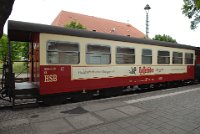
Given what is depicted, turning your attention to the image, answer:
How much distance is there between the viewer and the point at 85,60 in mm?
8484

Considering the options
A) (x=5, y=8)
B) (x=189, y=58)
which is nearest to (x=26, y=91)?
(x=5, y=8)

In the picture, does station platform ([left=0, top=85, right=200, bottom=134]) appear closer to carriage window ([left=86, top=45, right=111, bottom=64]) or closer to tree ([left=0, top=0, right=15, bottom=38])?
carriage window ([left=86, top=45, right=111, bottom=64])

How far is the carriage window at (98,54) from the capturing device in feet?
28.3

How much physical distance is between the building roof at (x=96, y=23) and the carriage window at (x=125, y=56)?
96.7ft

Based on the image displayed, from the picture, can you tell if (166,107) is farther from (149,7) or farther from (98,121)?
(149,7)

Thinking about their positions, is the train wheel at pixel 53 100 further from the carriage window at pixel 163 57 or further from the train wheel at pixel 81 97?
the carriage window at pixel 163 57

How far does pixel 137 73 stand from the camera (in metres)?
10.6

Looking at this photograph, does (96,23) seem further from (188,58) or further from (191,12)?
(188,58)

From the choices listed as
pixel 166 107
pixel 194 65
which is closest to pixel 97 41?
pixel 166 107

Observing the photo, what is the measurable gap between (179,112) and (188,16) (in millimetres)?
18528

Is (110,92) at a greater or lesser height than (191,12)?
lesser

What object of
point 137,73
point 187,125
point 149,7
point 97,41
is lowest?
point 187,125

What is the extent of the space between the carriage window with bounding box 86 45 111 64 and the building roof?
30186 millimetres

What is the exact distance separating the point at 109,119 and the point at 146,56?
5976 millimetres
